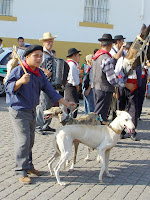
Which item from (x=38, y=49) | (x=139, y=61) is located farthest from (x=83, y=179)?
(x=139, y=61)

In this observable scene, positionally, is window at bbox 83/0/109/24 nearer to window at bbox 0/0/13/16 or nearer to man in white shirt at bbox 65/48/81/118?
window at bbox 0/0/13/16

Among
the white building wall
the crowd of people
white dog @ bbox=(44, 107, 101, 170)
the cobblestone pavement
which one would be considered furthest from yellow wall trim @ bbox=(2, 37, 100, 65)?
white dog @ bbox=(44, 107, 101, 170)

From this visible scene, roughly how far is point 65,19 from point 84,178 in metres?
13.9

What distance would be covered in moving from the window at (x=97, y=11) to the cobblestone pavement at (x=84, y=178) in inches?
487

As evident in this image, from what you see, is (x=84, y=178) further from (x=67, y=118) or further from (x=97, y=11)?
(x=97, y=11)

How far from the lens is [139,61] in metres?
6.97

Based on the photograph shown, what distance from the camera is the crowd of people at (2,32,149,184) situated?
16.8 ft

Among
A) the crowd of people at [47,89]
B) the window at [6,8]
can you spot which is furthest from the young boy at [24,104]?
the window at [6,8]

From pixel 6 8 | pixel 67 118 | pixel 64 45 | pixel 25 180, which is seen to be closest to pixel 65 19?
pixel 64 45

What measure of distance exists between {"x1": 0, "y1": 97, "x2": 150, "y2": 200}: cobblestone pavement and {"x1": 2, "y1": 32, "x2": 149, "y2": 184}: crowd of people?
282mm

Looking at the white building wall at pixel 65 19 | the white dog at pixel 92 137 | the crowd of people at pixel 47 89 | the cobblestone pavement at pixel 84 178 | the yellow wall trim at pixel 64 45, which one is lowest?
the cobblestone pavement at pixel 84 178

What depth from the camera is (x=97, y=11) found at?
1920cm

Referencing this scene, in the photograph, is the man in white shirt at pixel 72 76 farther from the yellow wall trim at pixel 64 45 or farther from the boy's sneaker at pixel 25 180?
the yellow wall trim at pixel 64 45

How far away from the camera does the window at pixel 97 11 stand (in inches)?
744
